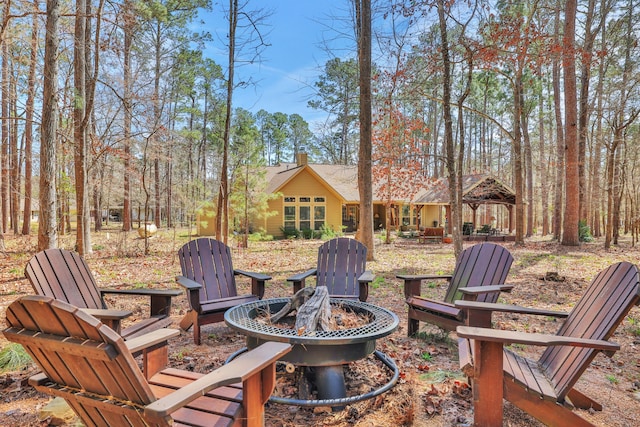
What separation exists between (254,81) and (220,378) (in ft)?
31.6

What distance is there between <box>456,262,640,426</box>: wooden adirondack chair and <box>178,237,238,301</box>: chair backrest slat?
9.06 ft

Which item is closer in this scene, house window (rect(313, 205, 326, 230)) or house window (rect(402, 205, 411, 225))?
house window (rect(313, 205, 326, 230))

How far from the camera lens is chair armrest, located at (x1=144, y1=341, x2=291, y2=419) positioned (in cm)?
124

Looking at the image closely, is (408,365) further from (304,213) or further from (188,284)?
(304,213)

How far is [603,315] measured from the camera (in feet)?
6.70

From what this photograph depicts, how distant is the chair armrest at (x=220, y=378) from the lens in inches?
48.7

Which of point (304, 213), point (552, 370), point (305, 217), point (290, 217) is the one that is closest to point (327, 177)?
point (304, 213)

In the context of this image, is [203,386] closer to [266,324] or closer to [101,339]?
[101,339]

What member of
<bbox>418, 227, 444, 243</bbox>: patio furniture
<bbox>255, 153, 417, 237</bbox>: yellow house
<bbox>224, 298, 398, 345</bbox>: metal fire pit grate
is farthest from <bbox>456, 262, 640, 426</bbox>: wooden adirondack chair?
<bbox>255, 153, 417, 237</bbox>: yellow house

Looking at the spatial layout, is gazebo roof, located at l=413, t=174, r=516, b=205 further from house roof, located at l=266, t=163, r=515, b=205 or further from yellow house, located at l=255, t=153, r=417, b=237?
yellow house, located at l=255, t=153, r=417, b=237

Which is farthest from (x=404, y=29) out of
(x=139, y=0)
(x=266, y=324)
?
(x=266, y=324)

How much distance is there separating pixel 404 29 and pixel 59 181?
35.8 feet

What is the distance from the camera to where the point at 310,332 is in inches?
95.7

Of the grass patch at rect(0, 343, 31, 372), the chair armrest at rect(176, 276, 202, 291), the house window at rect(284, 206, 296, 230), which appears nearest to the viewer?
the grass patch at rect(0, 343, 31, 372)
